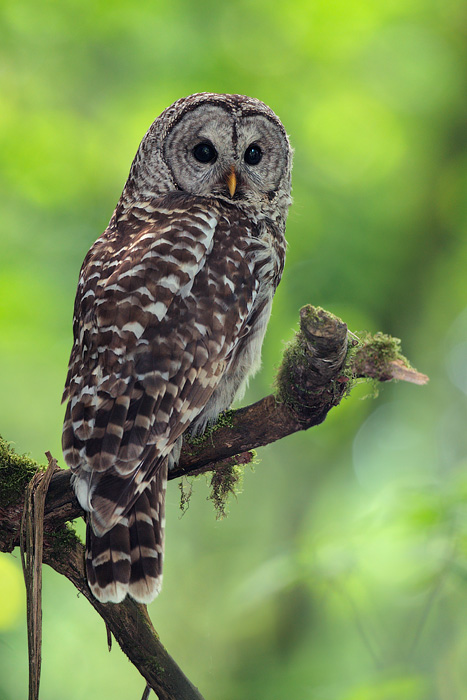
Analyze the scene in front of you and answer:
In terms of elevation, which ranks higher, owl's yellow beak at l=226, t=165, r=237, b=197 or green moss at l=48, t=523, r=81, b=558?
owl's yellow beak at l=226, t=165, r=237, b=197

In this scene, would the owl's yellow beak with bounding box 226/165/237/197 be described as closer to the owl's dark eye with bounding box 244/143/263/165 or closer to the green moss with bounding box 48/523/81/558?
the owl's dark eye with bounding box 244/143/263/165

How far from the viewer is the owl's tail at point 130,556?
149 centimetres

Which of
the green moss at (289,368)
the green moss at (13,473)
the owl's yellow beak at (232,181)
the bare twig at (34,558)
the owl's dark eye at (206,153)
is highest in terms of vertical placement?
the owl's dark eye at (206,153)

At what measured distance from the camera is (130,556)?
1.54m

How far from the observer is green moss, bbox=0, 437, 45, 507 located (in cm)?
164

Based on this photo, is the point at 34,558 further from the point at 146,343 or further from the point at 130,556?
the point at 146,343

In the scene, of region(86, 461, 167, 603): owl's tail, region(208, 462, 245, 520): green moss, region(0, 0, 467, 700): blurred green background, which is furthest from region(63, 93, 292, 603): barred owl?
region(0, 0, 467, 700): blurred green background

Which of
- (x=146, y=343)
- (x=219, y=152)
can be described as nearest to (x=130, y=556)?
(x=146, y=343)

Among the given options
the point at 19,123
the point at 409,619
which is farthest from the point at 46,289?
the point at 409,619

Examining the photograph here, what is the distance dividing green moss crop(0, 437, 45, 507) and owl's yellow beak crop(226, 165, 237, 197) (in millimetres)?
1042

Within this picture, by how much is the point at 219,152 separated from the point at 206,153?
0.16 feet

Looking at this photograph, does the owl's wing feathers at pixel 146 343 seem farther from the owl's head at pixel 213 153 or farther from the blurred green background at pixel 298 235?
the blurred green background at pixel 298 235

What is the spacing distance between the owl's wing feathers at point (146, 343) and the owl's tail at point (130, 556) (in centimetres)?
7

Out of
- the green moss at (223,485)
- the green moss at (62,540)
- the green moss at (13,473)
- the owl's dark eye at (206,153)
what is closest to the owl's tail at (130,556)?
the green moss at (62,540)
